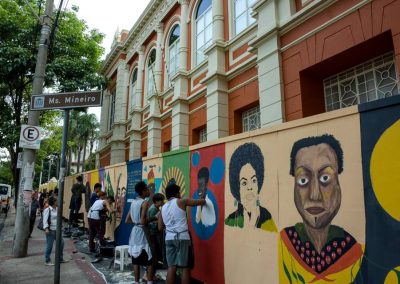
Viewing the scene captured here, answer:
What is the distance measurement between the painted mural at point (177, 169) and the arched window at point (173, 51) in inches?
334

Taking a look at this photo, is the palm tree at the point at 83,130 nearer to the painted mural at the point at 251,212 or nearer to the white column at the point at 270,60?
the white column at the point at 270,60

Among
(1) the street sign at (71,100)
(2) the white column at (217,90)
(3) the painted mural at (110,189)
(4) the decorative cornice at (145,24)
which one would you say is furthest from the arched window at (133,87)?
(1) the street sign at (71,100)

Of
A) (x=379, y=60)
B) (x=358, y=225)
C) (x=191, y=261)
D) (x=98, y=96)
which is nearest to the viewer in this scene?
(x=358, y=225)

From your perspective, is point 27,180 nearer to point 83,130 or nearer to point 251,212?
point 251,212

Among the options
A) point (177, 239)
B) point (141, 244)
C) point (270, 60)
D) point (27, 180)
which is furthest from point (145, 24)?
point (177, 239)

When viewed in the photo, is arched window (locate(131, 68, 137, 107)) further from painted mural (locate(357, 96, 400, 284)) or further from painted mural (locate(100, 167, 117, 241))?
painted mural (locate(357, 96, 400, 284))

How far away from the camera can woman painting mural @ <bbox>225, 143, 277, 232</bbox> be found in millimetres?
4129

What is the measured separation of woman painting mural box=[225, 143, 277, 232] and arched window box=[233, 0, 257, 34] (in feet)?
21.3

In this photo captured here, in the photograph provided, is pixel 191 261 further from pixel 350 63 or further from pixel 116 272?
pixel 350 63

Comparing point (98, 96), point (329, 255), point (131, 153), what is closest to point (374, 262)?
point (329, 255)

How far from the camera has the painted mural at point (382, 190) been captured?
9.10ft

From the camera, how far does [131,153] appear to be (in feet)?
57.4

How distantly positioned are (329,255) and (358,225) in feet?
1.40

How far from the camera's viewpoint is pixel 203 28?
12.6m
